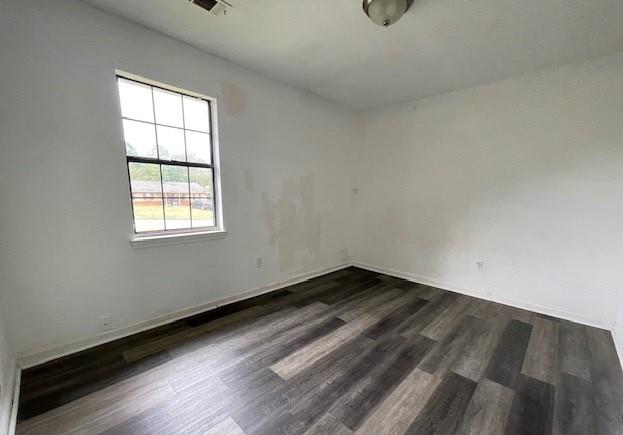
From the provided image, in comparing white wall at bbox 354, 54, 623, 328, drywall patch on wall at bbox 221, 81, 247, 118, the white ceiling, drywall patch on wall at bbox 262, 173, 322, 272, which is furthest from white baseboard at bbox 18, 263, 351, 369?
the white ceiling

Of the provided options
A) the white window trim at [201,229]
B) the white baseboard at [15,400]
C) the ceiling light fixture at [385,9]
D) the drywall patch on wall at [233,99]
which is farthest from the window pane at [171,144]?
the ceiling light fixture at [385,9]

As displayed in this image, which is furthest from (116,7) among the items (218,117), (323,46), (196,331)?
(196,331)

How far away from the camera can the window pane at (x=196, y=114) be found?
99.7 inches

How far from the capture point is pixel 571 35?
2111mm

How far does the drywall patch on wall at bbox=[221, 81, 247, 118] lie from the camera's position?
2.68 meters

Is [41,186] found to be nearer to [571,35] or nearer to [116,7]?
Answer: [116,7]

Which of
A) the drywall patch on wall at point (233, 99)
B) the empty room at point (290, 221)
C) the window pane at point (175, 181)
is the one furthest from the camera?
the drywall patch on wall at point (233, 99)

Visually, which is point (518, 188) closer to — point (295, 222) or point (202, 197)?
point (295, 222)

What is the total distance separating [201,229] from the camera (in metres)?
2.70

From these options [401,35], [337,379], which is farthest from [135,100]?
[337,379]

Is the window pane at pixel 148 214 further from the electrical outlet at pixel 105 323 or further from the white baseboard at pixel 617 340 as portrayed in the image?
the white baseboard at pixel 617 340

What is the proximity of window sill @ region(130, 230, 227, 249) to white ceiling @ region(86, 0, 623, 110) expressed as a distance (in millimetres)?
1885

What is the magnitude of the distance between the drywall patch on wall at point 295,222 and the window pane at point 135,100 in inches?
56.7

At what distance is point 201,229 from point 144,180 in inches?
28.6
